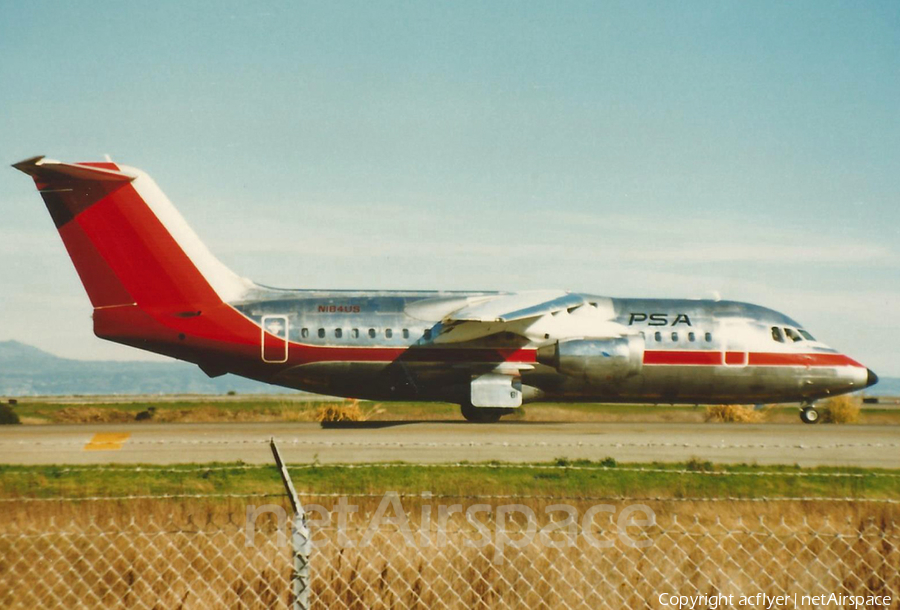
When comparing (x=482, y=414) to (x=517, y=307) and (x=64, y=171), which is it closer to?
(x=517, y=307)

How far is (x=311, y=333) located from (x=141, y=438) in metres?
7.28

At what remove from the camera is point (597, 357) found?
29.4 metres

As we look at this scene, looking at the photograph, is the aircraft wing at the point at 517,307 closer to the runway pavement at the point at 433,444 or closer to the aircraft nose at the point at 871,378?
the runway pavement at the point at 433,444

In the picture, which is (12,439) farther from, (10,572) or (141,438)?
(10,572)

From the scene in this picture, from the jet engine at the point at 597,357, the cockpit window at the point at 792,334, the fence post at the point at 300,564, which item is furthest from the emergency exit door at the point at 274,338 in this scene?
the fence post at the point at 300,564

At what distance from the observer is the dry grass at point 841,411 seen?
122 feet

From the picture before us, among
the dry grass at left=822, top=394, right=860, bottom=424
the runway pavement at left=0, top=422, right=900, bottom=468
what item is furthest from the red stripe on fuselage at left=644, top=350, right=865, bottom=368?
the dry grass at left=822, top=394, right=860, bottom=424

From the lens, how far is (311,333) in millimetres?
29312

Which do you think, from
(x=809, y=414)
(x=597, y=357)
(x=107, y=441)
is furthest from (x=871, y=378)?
(x=107, y=441)

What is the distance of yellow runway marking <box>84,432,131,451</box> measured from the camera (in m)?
21.5

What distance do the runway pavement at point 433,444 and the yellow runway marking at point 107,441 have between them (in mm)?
24

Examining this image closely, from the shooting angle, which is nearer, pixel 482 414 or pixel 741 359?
pixel 482 414

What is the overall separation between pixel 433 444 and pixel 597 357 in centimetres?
938

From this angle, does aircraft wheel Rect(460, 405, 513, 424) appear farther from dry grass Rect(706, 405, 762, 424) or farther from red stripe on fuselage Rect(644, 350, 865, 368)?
dry grass Rect(706, 405, 762, 424)
